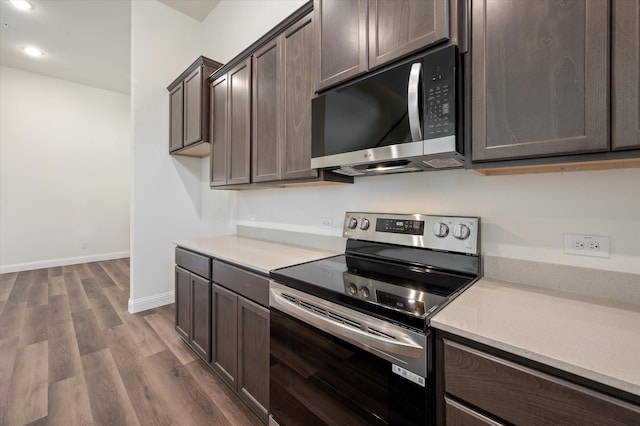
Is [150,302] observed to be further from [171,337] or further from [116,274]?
[116,274]

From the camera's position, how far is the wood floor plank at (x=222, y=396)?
1.61 m

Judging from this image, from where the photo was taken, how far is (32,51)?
4055 millimetres

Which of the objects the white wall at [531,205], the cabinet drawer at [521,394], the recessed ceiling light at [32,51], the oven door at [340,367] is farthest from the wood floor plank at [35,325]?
the recessed ceiling light at [32,51]

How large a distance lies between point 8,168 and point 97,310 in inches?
137

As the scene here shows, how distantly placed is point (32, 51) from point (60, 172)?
1978 millimetres

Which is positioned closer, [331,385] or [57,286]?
[331,385]

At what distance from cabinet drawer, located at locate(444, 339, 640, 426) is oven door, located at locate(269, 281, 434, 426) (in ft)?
0.31

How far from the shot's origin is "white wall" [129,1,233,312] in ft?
10.1

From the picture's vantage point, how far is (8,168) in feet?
14.8

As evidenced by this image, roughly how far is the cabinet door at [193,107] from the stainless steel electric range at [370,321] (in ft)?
6.66

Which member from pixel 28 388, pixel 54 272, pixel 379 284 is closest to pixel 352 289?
pixel 379 284

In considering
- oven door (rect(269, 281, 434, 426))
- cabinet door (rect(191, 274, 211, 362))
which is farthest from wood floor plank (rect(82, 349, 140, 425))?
oven door (rect(269, 281, 434, 426))

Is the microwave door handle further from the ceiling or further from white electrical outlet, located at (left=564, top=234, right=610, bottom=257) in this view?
the ceiling

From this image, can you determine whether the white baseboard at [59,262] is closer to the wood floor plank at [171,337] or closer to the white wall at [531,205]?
the wood floor plank at [171,337]
